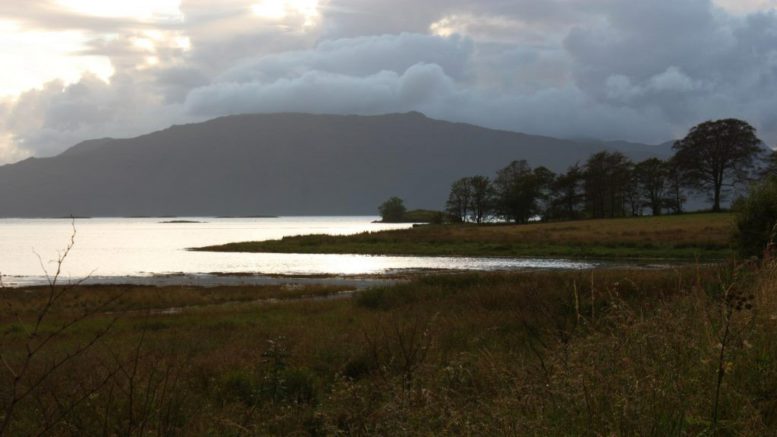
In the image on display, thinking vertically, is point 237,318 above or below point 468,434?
below

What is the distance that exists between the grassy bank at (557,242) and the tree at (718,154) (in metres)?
14.6

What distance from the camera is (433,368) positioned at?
9039 mm

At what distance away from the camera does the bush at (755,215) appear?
33094 millimetres

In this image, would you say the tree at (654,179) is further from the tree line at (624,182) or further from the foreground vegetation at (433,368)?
the foreground vegetation at (433,368)

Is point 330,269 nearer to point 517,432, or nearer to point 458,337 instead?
point 458,337

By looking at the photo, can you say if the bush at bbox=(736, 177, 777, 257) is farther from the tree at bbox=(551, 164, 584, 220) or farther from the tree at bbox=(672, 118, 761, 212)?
the tree at bbox=(551, 164, 584, 220)

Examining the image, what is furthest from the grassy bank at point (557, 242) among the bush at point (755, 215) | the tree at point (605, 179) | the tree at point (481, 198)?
the tree at point (481, 198)

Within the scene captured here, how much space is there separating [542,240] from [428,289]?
2278 inches

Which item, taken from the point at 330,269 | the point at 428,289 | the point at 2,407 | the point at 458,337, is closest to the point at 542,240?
the point at 330,269

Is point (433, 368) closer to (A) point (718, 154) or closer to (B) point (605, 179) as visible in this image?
(A) point (718, 154)

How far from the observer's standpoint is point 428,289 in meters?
29.1

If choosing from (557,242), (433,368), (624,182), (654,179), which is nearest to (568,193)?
(624,182)

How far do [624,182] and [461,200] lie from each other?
154 feet

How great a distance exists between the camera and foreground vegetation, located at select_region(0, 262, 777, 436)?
548 centimetres
